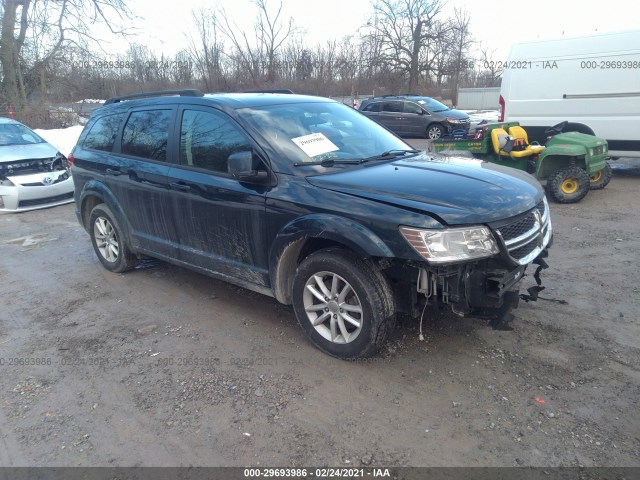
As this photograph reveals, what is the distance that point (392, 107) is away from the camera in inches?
726

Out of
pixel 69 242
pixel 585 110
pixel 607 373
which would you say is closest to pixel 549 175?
pixel 585 110

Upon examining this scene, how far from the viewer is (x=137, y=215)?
4781 millimetres

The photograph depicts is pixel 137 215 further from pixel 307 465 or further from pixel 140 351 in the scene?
pixel 307 465

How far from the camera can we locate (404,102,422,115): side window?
1792 cm

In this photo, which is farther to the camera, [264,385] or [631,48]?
[631,48]

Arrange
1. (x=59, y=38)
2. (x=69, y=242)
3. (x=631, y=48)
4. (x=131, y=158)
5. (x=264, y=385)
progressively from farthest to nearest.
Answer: (x=59, y=38), (x=631, y=48), (x=69, y=242), (x=131, y=158), (x=264, y=385)

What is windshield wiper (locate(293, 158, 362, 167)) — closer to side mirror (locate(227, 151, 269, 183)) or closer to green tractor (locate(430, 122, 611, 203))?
side mirror (locate(227, 151, 269, 183))

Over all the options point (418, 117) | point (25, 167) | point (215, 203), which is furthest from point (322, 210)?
point (418, 117)

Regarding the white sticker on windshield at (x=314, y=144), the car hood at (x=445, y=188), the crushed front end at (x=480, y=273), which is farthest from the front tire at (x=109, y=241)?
the crushed front end at (x=480, y=273)

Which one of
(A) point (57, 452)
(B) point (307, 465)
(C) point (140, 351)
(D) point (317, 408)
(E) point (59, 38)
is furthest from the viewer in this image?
(E) point (59, 38)

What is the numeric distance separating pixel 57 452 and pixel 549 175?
7580 millimetres

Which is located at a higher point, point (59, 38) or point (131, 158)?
point (59, 38)

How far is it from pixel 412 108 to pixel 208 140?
1524cm

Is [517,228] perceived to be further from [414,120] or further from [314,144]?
[414,120]
